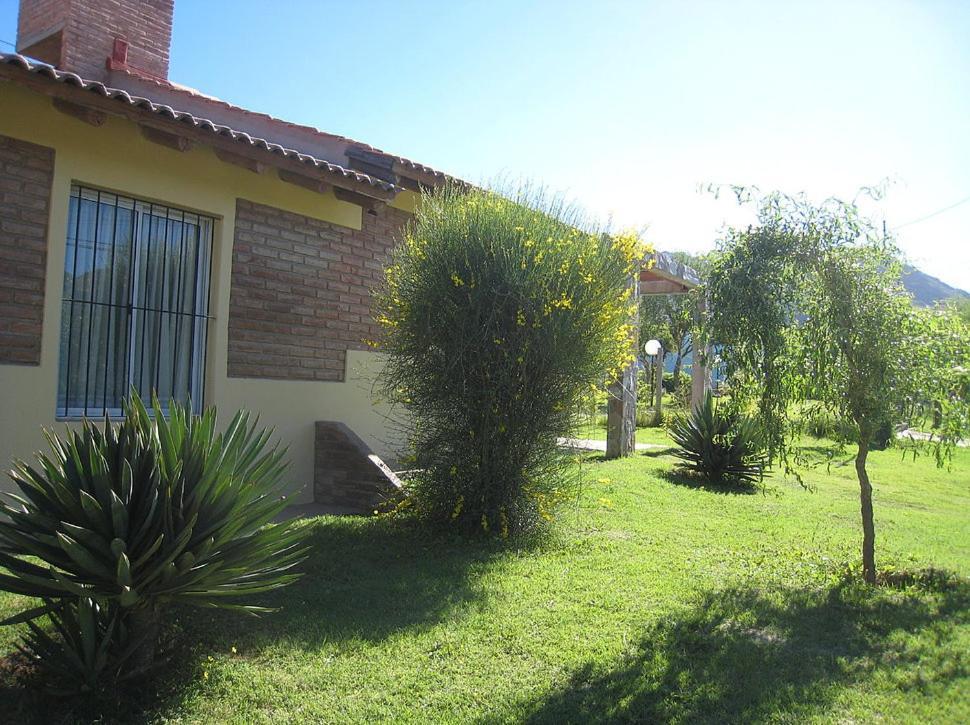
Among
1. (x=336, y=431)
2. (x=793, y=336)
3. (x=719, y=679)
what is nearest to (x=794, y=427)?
(x=793, y=336)

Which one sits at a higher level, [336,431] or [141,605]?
[336,431]

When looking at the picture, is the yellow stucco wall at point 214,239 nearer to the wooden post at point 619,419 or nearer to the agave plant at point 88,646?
the agave plant at point 88,646

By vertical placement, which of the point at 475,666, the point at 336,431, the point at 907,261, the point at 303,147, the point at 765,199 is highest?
the point at 303,147

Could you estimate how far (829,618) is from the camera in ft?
16.4

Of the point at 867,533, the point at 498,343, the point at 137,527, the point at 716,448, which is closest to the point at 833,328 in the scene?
the point at 867,533

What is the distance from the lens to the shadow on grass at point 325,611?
132 inches

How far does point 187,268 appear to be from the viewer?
Answer: 6.96 m

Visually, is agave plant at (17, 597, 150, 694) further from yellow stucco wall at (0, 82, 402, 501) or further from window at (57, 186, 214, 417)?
window at (57, 186, 214, 417)

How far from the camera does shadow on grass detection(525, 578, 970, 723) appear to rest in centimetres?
359

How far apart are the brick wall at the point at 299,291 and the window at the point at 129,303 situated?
0.37 m

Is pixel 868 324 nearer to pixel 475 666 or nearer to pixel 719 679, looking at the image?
pixel 719 679

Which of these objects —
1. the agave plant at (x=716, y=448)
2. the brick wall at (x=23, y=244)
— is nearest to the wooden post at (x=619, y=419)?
the agave plant at (x=716, y=448)

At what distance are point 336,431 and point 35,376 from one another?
2.84 meters

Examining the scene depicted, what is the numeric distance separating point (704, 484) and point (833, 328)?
209 inches
